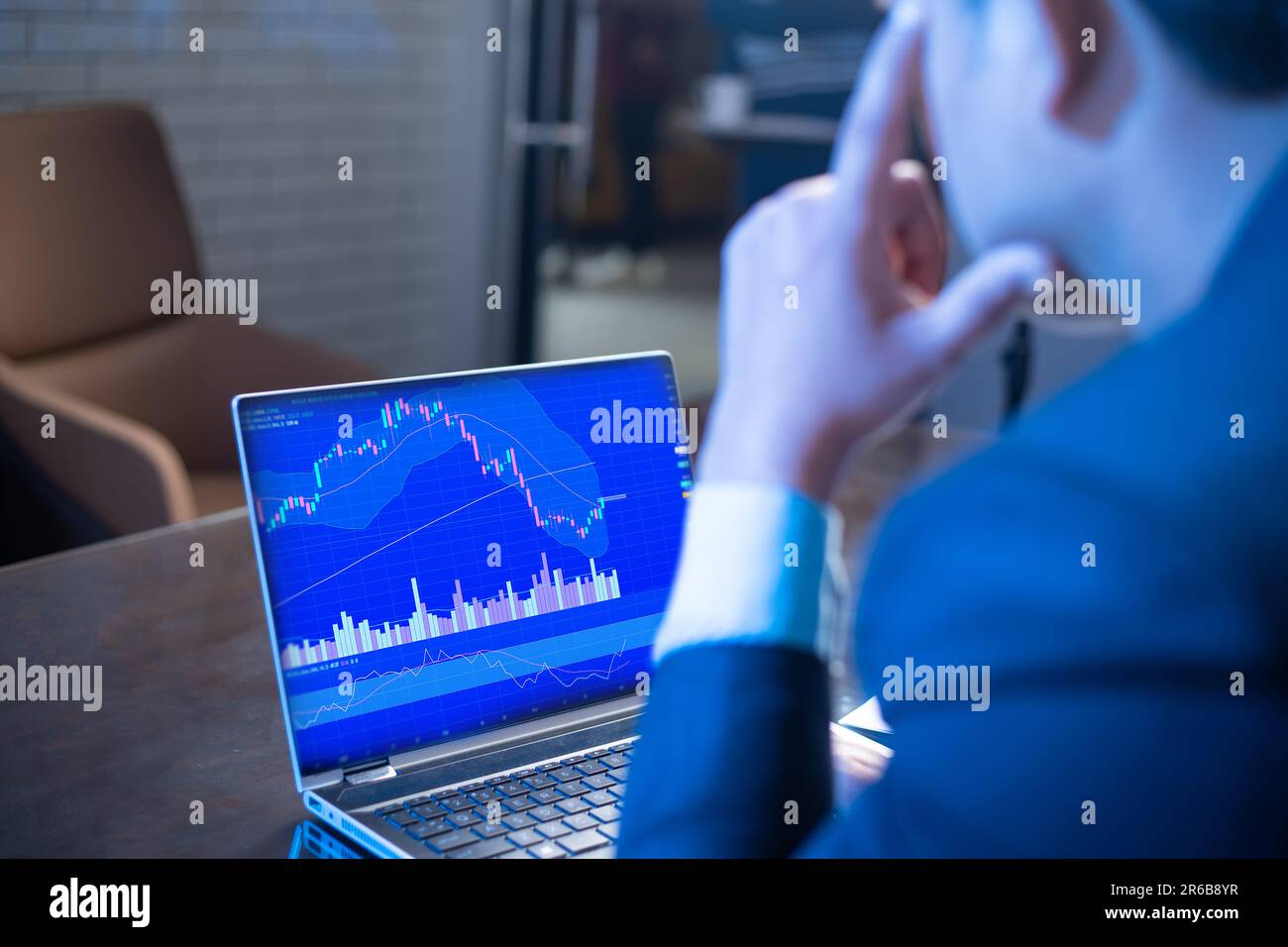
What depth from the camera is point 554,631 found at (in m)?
0.93

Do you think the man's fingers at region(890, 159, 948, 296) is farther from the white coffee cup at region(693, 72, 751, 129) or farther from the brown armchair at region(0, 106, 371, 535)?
the white coffee cup at region(693, 72, 751, 129)

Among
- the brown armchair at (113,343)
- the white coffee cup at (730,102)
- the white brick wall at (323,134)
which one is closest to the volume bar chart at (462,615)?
the brown armchair at (113,343)

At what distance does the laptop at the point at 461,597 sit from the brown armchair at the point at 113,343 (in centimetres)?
122

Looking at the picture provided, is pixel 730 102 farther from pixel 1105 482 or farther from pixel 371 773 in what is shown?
pixel 1105 482

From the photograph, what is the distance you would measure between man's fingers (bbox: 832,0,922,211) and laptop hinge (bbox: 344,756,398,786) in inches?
20.7

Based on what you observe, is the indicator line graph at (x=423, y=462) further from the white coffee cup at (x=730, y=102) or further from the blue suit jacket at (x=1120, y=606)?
the white coffee cup at (x=730, y=102)

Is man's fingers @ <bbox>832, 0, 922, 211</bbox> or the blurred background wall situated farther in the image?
the blurred background wall

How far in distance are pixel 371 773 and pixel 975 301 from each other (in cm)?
56

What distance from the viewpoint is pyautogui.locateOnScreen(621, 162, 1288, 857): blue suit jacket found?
374 millimetres

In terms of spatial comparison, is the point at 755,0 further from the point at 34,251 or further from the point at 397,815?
the point at 397,815

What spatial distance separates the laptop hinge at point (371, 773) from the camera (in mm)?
851

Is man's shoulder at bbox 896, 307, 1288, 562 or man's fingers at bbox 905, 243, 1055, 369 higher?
man's fingers at bbox 905, 243, 1055, 369

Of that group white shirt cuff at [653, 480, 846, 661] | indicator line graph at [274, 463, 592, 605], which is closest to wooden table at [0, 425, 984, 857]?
indicator line graph at [274, 463, 592, 605]

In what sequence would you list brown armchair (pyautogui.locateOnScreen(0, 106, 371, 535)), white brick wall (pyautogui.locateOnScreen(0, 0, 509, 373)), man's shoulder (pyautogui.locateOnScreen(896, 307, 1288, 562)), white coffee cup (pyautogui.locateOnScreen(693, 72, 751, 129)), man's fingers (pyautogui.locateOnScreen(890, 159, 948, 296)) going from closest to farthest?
man's shoulder (pyautogui.locateOnScreen(896, 307, 1288, 562)), man's fingers (pyautogui.locateOnScreen(890, 159, 948, 296)), brown armchair (pyautogui.locateOnScreen(0, 106, 371, 535)), white brick wall (pyautogui.locateOnScreen(0, 0, 509, 373)), white coffee cup (pyautogui.locateOnScreen(693, 72, 751, 129))
